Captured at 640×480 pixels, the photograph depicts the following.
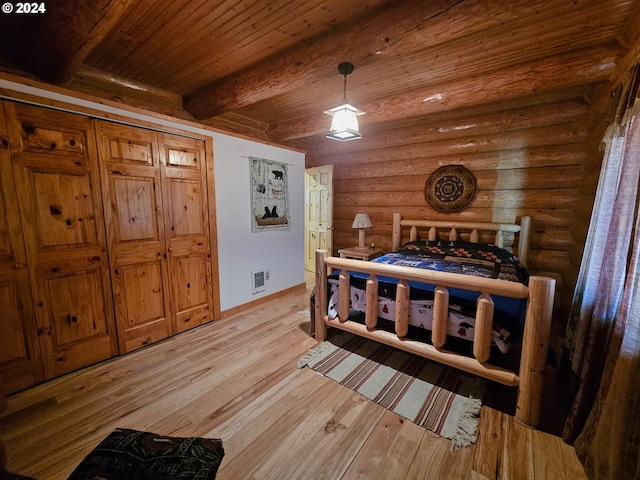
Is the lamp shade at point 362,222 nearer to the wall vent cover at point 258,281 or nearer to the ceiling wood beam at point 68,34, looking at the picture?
the wall vent cover at point 258,281

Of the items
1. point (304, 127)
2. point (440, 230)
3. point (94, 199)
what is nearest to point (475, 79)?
point (440, 230)

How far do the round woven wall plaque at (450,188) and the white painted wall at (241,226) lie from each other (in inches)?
75.2

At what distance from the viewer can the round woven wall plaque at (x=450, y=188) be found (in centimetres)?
327

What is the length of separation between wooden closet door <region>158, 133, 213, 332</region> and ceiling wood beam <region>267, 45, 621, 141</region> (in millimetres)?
2054

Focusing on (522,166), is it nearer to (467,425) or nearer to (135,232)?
(467,425)

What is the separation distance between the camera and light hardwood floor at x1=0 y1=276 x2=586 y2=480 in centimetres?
128

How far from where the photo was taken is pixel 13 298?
5.73ft

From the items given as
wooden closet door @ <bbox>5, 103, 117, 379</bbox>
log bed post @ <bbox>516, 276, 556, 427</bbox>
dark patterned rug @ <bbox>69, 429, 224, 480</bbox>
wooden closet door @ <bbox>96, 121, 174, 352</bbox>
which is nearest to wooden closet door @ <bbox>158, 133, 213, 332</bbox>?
wooden closet door @ <bbox>96, 121, 174, 352</bbox>

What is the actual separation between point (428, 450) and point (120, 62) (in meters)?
3.62

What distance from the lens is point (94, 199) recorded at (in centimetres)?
203

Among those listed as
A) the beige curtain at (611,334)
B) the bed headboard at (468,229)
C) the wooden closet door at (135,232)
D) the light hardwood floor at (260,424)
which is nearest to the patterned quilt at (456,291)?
the bed headboard at (468,229)

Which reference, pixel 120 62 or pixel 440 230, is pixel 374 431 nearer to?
pixel 440 230

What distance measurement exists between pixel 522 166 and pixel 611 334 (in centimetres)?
230

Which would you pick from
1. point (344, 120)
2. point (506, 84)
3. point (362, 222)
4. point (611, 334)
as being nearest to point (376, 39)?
point (344, 120)
